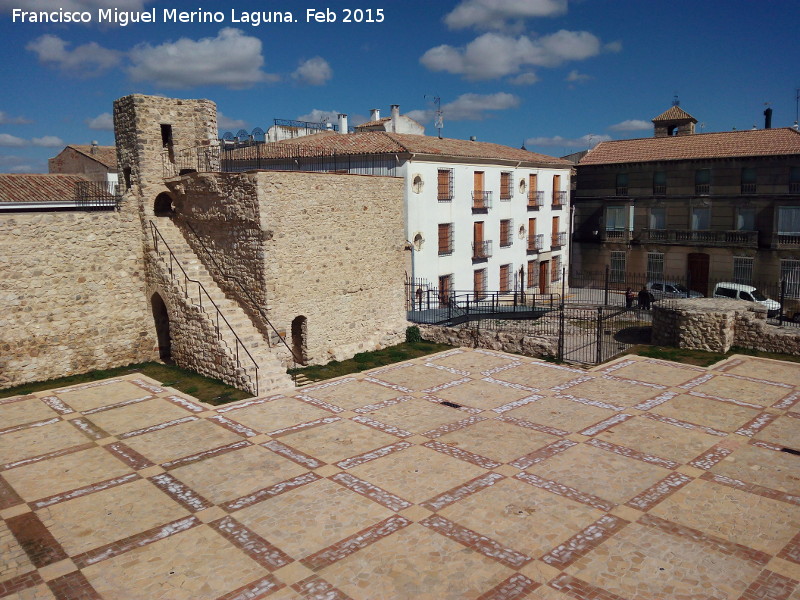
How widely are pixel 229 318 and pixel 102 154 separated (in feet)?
69.1

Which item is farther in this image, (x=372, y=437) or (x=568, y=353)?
(x=568, y=353)

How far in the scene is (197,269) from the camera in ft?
55.8

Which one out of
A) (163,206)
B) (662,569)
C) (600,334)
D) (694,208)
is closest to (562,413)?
(600,334)

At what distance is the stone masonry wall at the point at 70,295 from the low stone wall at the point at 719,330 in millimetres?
14585

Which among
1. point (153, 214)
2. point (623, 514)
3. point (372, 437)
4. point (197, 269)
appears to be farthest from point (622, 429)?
point (153, 214)

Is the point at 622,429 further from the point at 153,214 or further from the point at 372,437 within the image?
the point at 153,214

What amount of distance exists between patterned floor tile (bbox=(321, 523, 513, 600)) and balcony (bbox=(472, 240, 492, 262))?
2003 centimetres

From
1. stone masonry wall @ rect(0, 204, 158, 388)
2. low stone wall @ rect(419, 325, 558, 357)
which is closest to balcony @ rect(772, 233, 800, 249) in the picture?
low stone wall @ rect(419, 325, 558, 357)

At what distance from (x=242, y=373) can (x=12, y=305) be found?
5533 millimetres

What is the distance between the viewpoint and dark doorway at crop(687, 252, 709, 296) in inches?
1199

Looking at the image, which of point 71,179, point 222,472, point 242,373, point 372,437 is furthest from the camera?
point 71,179

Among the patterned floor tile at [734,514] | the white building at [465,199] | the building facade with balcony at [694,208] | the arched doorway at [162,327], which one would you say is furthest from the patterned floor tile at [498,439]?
the building facade with balcony at [694,208]

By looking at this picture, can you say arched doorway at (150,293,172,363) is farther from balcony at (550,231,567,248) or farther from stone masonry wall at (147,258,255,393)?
balcony at (550,231,567,248)

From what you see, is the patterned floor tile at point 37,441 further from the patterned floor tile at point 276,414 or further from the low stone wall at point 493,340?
the low stone wall at point 493,340
